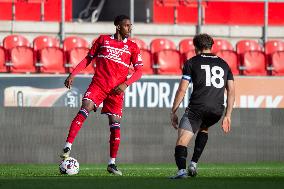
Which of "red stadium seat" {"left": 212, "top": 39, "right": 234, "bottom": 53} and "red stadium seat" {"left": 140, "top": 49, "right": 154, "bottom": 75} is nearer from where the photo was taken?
"red stadium seat" {"left": 140, "top": 49, "right": 154, "bottom": 75}

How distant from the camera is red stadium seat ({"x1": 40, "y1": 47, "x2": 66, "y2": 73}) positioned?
19859 mm

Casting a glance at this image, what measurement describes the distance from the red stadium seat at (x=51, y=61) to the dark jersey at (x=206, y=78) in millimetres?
7740

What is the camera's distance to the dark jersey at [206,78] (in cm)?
1236

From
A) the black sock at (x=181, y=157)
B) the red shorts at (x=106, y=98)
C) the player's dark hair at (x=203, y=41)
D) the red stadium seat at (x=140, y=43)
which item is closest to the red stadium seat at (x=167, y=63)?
the red stadium seat at (x=140, y=43)

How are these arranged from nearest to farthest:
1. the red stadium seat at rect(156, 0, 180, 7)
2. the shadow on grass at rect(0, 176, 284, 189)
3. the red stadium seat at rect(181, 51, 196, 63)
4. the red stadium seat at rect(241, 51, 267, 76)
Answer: the shadow on grass at rect(0, 176, 284, 189) < the red stadium seat at rect(181, 51, 196, 63) < the red stadium seat at rect(241, 51, 267, 76) < the red stadium seat at rect(156, 0, 180, 7)

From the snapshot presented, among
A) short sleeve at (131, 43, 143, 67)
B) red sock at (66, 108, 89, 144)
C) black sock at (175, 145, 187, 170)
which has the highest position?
short sleeve at (131, 43, 143, 67)

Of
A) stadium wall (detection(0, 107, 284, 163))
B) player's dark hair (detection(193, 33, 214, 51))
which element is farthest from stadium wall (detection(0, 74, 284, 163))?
player's dark hair (detection(193, 33, 214, 51))

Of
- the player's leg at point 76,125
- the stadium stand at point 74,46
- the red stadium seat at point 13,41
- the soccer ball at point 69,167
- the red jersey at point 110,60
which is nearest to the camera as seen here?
the soccer ball at point 69,167

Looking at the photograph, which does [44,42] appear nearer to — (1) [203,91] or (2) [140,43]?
(2) [140,43]

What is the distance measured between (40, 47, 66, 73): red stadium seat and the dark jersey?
25.4 feet

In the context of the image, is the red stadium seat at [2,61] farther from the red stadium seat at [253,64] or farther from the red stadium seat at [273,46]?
the red stadium seat at [273,46]

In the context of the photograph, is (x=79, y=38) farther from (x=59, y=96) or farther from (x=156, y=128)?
(x=156, y=128)

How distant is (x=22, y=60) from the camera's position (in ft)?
64.8

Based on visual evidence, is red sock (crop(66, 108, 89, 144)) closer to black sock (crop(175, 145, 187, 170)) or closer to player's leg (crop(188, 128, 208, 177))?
player's leg (crop(188, 128, 208, 177))
